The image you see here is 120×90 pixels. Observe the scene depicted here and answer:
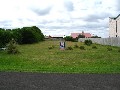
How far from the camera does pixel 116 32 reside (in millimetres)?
85500

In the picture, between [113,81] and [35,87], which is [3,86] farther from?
[113,81]

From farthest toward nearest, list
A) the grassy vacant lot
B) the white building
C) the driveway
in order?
the white building
the grassy vacant lot
the driveway

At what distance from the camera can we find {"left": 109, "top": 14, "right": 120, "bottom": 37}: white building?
85.1 meters

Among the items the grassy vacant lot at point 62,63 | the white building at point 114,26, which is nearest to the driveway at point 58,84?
the grassy vacant lot at point 62,63

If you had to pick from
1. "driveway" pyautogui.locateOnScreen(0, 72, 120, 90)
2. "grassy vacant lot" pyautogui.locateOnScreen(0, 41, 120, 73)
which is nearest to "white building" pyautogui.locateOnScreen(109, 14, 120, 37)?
"grassy vacant lot" pyautogui.locateOnScreen(0, 41, 120, 73)

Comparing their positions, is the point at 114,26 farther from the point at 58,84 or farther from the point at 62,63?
the point at 58,84

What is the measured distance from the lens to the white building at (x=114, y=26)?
85062 mm

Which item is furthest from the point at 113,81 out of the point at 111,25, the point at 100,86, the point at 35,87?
the point at 111,25

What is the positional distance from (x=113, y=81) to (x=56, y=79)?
2312 mm

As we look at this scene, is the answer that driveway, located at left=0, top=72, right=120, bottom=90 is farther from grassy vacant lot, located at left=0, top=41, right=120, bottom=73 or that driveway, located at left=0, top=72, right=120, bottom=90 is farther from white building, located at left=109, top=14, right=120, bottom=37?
white building, located at left=109, top=14, right=120, bottom=37

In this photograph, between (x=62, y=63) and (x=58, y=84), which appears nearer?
(x=58, y=84)

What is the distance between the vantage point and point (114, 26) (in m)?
89.8

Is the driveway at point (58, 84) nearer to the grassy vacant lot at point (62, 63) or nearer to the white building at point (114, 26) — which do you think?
the grassy vacant lot at point (62, 63)

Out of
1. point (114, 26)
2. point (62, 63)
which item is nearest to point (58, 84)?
point (62, 63)
